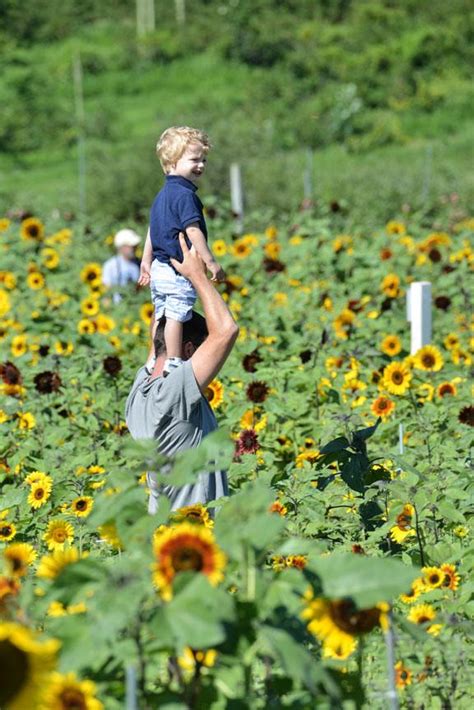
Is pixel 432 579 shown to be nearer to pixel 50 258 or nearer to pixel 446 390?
pixel 446 390

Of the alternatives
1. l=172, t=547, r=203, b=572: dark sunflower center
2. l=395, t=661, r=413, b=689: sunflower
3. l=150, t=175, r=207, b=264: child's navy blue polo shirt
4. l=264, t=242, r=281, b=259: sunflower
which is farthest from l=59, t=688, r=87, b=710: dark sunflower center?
l=264, t=242, r=281, b=259: sunflower

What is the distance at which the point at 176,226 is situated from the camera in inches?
150

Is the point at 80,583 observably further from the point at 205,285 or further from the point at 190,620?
the point at 205,285

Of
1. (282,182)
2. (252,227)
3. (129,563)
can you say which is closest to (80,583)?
(129,563)

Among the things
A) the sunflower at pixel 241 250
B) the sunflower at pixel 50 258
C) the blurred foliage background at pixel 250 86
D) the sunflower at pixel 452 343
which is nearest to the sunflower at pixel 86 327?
the sunflower at pixel 452 343

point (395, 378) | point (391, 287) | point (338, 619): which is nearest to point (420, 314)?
point (395, 378)

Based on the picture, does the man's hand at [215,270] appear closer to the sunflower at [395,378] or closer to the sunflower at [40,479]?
the sunflower at [40,479]

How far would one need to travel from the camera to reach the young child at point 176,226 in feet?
12.4

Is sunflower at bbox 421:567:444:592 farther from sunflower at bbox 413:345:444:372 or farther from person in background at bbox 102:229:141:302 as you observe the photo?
person in background at bbox 102:229:141:302

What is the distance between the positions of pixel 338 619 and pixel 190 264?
68.6 inches

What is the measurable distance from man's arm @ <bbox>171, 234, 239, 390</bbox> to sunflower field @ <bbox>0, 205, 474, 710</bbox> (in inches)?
16.4

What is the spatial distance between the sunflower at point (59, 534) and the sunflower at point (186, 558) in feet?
5.42

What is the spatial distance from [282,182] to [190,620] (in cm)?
1462

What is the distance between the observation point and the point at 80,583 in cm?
206
